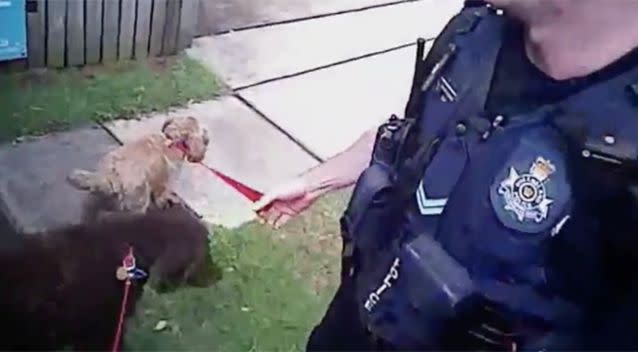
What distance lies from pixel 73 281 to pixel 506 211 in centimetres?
156

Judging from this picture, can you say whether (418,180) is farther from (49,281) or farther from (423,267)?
(49,281)

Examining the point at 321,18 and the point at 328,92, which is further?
the point at 321,18

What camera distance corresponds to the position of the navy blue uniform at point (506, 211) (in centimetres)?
149

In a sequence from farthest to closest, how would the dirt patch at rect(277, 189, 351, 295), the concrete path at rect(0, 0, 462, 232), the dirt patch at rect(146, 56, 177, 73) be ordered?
the dirt patch at rect(146, 56, 177, 73) < the concrete path at rect(0, 0, 462, 232) < the dirt patch at rect(277, 189, 351, 295)

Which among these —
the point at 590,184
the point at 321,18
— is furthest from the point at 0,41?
the point at 590,184

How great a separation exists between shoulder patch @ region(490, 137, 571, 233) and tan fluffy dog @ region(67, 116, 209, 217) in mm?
1867

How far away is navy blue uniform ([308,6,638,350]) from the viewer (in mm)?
1485

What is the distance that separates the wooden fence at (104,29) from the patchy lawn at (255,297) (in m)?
1.40

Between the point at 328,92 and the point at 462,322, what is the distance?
358 cm

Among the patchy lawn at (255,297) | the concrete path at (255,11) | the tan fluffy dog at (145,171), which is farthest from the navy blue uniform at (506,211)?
the concrete path at (255,11)

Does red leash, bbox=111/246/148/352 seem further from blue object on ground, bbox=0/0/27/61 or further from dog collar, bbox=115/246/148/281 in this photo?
blue object on ground, bbox=0/0/27/61

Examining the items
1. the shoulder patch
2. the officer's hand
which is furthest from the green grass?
the shoulder patch

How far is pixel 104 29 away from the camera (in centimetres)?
492

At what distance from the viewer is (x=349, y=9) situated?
612 centimetres
